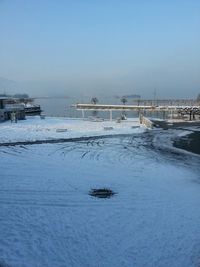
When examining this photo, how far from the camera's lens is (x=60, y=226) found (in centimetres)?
1182

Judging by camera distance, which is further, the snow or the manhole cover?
the manhole cover

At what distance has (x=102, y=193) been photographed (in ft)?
51.4

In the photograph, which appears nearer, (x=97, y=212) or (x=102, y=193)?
(x=97, y=212)

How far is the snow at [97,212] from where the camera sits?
10.2 meters

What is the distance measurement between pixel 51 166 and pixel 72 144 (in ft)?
30.0

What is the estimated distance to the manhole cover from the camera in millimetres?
15291

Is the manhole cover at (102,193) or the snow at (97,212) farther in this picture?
the manhole cover at (102,193)

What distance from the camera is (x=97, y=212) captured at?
43.6 feet

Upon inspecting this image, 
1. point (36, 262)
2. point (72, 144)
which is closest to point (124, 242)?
point (36, 262)

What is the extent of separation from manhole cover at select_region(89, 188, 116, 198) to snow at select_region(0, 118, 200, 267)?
296 millimetres

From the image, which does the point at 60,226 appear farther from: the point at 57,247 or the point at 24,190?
the point at 24,190

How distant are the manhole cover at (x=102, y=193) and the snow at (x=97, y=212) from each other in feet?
0.97

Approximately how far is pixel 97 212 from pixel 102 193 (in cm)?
239

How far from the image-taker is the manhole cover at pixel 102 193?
602 inches
